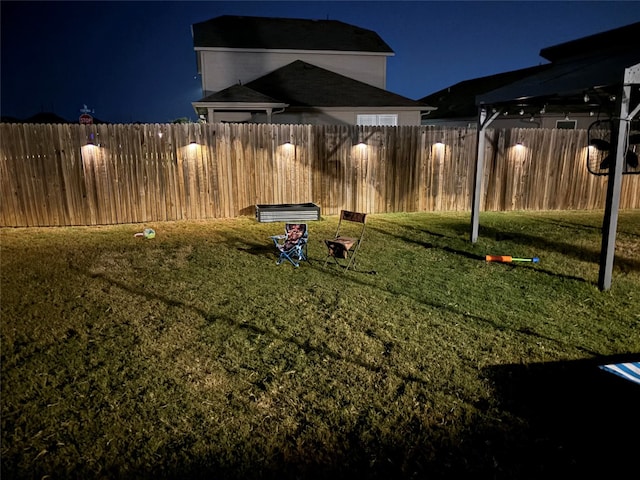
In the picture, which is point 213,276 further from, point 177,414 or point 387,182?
point 387,182

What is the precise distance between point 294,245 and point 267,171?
5.12 metres

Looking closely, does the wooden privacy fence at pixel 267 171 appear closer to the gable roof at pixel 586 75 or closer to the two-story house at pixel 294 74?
the gable roof at pixel 586 75

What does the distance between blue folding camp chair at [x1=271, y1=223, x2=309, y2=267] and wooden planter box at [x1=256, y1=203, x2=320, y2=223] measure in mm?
3738

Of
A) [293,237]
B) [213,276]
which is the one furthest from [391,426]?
[293,237]

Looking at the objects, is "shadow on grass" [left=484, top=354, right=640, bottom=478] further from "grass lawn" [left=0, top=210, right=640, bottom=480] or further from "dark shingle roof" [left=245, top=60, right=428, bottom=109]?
"dark shingle roof" [left=245, top=60, right=428, bottom=109]

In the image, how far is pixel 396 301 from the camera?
568cm

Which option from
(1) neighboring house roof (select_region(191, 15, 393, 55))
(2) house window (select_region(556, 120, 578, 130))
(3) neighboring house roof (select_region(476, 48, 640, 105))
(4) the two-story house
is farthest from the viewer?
(2) house window (select_region(556, 120, 578, 130))

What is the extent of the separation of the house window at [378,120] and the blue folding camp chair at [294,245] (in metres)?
12.0

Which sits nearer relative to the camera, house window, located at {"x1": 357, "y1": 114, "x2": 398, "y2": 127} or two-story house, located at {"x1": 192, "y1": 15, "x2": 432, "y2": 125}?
two-story house, located at {"x1": 192, "y1": 15, "x2": 432, "y2": 125}

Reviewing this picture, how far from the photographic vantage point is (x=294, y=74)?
20.2m

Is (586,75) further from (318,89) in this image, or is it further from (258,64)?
(258,64)

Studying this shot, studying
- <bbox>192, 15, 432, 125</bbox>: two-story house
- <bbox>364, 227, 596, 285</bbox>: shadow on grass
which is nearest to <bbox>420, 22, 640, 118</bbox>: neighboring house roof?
<bbox>364, 227, 596, 285</bbox>: shadow on grass

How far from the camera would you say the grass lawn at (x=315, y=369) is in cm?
280

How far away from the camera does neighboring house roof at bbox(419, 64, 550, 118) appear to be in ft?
81.6
